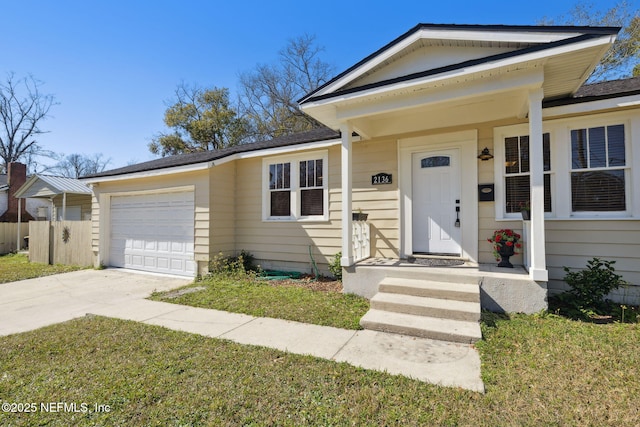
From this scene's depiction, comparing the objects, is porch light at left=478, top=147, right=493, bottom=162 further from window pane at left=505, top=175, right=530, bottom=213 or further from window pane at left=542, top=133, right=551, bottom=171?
window pane at left=542, top=133, right=551, bottom=171

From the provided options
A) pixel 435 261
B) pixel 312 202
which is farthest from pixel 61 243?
pixel 435 261

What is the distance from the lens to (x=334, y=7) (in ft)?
35.3

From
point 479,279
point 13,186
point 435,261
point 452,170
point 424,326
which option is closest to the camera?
point 424,326

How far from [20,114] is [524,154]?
36099mm

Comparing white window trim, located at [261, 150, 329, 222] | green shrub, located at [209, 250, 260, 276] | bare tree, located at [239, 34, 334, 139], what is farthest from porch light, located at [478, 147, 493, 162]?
bare tree, located at [239, 34, 334, 139]

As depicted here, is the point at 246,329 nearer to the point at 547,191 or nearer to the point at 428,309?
the point at 428,309

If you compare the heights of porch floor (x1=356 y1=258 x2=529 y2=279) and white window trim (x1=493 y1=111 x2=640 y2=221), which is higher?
white window trim (x1=493 y1=111 x2=640 y2=221)

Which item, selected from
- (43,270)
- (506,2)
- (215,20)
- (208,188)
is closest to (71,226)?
(43,270)

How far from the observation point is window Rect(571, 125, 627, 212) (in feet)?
15.2

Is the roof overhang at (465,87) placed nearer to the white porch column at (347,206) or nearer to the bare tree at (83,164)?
the white porch column at (347,206)

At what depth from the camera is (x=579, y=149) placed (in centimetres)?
486

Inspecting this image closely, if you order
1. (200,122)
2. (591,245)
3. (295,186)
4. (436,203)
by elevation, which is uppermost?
(200,122)

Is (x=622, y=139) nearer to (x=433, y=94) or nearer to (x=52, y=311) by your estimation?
(x=433, y=94)

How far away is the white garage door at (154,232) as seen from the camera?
7.66 m
